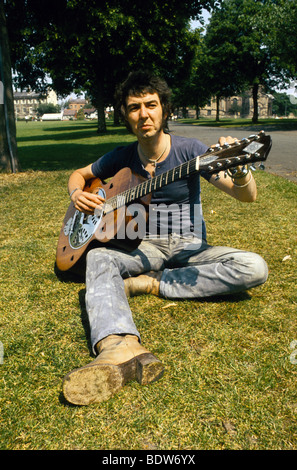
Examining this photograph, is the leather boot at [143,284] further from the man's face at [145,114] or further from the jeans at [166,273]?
the man's face at [145,114]

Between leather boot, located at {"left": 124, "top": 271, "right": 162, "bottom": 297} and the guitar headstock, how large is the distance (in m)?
1.13

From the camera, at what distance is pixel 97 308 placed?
2422 mm

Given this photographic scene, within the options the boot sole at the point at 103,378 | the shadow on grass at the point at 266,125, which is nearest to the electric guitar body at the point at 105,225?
the boot sole at the point at 103,378

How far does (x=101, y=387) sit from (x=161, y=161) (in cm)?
184

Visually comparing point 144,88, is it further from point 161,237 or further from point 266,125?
point 266,125

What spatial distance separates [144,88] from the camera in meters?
3.17

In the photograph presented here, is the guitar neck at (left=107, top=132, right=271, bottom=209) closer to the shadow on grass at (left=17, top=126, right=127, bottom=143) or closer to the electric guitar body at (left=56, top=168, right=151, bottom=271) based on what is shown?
the electric guitar body at (left=56, top=168, right=151, bottom=271)

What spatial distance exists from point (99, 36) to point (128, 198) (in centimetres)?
1681

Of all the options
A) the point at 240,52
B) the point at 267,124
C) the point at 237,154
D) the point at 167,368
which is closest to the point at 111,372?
the point at 167,368

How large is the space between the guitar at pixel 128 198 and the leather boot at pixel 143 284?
13.0 inches

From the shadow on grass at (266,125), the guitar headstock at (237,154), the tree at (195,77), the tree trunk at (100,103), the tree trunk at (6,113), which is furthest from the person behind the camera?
the shadow on grass at (266,125)

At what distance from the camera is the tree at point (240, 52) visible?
4144 cm
